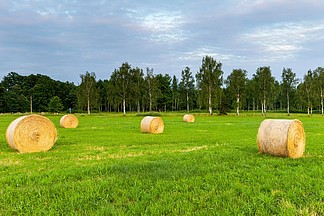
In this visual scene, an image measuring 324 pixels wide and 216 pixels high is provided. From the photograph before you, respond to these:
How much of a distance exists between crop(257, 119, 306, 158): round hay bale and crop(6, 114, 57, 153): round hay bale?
10105 mm

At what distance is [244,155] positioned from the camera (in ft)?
37.1

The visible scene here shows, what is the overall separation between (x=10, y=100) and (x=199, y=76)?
6717 cm

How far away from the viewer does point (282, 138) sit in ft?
35.7

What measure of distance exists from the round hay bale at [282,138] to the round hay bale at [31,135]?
10105 millimetres

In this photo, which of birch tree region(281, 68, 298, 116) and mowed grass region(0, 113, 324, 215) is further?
birch tree region(281, 68, 298, 116)

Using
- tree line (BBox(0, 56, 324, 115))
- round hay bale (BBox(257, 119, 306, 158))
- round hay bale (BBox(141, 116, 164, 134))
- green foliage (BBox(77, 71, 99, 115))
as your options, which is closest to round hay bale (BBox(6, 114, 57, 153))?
round hay bale (BBox(141, 116, 164, 134))

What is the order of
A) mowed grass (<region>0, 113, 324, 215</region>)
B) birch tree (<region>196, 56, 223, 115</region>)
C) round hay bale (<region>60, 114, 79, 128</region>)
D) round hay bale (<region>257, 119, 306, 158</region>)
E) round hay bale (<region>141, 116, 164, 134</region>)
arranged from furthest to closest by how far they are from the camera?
birch tree (<region>196, 56, 223, 115</region>) → round hay bale (<region>60, 114, 79, 128</region>) → round hay bale (<region>141, 116, 164, 134</region>) → round hay bale (<region>257, 119, 306, 158</region>) → mowed grass (<region>0, 113, 324, 215</region>)

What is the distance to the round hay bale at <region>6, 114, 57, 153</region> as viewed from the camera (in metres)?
13.7

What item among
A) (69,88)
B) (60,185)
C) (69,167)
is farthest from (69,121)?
(69,88)

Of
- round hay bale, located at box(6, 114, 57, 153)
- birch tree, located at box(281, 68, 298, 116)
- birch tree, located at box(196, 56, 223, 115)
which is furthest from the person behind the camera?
birch tree, located at box(281, 68, 298, 116)

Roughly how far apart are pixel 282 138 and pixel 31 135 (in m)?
11.2

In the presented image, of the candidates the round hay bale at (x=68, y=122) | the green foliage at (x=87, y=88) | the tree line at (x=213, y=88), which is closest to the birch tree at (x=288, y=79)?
the tree line at (x=213, y=88)

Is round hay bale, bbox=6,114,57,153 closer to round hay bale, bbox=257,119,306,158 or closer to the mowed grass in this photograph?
the mowed grass

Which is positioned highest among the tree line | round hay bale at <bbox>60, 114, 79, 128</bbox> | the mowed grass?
the tree line
